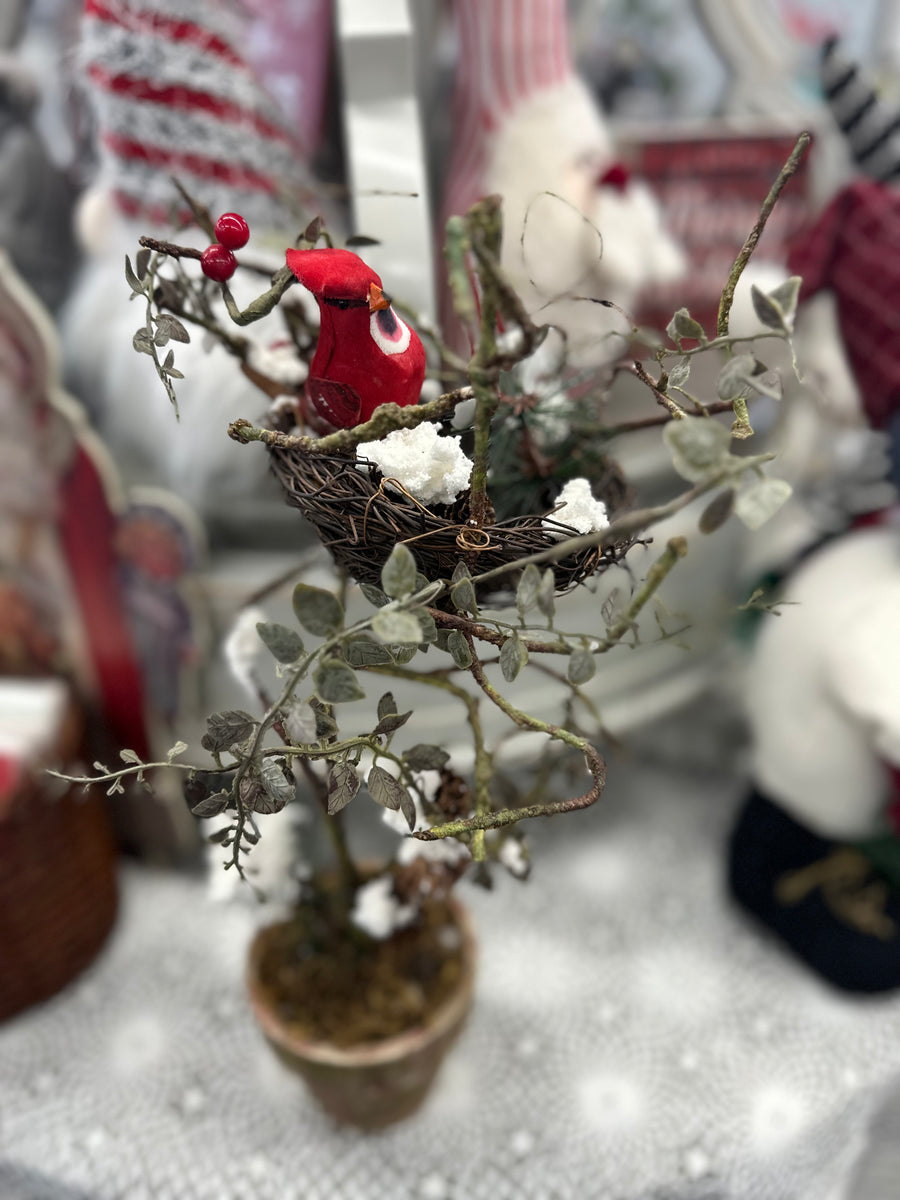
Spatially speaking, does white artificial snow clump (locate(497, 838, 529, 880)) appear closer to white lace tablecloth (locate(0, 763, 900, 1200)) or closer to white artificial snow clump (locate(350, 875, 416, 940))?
white artificial snow clump (locate(350, 875, 416, 940))

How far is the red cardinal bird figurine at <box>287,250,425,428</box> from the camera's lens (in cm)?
32

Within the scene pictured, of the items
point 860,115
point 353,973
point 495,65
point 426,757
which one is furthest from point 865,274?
point 353,973

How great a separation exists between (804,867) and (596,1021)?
Result: 243mm

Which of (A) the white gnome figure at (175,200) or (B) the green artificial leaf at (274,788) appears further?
(A) the white gnome figure at (175,200)

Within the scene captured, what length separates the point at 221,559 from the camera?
75 cm

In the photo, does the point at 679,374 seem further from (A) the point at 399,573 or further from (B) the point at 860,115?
(B) the point at 860,115

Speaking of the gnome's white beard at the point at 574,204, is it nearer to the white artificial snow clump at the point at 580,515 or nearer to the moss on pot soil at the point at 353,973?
the white artificial snow clump at the point at 580,515

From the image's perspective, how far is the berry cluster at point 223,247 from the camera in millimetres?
327

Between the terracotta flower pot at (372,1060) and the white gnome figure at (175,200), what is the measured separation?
1.32 feet

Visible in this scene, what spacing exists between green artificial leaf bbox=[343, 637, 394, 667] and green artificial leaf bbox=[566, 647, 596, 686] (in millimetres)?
74

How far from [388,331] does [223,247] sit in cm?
7

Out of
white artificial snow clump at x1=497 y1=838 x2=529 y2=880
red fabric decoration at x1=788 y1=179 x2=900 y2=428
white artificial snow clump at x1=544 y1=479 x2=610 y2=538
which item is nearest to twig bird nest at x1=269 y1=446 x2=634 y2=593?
white artificial snow clump at x1=544 y1=479 x2=610 y2=538

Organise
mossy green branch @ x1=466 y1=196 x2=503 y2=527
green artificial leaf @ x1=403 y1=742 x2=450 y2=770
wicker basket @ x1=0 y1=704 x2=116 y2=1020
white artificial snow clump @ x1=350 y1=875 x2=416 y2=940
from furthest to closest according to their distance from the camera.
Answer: wicker basket @ x1=0 y1=704 x2=116 y2=1020 < white artificial snow clump @ x1=350 y1=875 x2=416 y2=940 < green artificial leaf @ x1=403 y1=742 x2=450 y2=770 < mossy green branch @ x1=466 y1=196 x2=503 y2=527

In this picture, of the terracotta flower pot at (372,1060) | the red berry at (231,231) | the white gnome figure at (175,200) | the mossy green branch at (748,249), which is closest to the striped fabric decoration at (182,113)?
the white gnome figure at (175,200)
